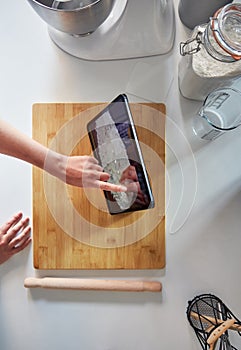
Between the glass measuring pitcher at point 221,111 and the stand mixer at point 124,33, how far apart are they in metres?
0.13

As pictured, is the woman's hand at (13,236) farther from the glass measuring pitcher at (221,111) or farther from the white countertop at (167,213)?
the glass measuring pitcher at (221,111)

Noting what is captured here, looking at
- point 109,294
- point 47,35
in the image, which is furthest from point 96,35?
point 109,294

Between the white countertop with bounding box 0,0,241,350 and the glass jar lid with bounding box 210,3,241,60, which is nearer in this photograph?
the glass jar lid with bounding box 210,3,241,60

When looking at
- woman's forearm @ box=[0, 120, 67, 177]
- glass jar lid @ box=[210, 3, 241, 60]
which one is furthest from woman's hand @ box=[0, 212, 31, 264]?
glass jar lid @ box=[210, 3, 241, 60]

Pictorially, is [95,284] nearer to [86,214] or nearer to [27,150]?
[86,214]

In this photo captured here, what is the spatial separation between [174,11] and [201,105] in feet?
0.58

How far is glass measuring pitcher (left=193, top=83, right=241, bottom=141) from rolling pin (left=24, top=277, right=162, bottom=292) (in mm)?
296

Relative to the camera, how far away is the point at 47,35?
0.82 meters

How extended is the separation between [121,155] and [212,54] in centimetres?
23

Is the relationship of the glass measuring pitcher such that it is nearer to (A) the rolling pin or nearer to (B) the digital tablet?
(B) the digital tablet

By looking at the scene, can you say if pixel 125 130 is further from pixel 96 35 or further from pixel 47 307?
pixel 47 307

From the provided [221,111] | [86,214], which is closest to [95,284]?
[86,214]

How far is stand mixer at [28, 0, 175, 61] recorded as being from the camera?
2.32ft

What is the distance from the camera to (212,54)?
0.65m
